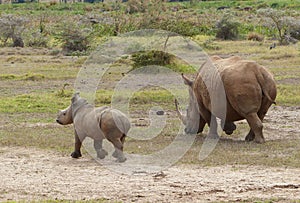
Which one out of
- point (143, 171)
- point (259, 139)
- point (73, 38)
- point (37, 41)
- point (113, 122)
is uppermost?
point (113, 122)

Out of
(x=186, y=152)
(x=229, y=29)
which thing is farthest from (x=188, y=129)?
(x=229, y=29)

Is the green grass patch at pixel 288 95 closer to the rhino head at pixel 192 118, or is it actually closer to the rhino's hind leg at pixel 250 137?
the rhino head at pixel 192 118

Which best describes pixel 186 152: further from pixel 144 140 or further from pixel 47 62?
pixel 47 62

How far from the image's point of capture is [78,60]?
27625mm

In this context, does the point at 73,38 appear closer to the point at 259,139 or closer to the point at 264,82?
the point at 264,82

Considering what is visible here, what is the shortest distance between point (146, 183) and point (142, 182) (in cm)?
8

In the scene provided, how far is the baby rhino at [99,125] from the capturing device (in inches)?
425

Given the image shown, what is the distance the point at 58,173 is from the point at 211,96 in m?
3.89

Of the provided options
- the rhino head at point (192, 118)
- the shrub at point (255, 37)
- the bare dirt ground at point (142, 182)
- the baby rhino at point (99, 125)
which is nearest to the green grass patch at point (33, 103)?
the rhino head at point (192, 118)

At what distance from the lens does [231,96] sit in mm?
12547

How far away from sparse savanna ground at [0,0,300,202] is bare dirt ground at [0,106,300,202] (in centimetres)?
1

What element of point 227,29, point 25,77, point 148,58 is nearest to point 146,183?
point 25,77

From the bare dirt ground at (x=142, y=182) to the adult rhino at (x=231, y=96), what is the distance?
214 centimetres

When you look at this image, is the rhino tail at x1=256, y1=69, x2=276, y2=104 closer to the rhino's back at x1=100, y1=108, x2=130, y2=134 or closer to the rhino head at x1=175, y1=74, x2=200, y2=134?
the rhino head at x1=175, y1=74, x2=200, y2=134
